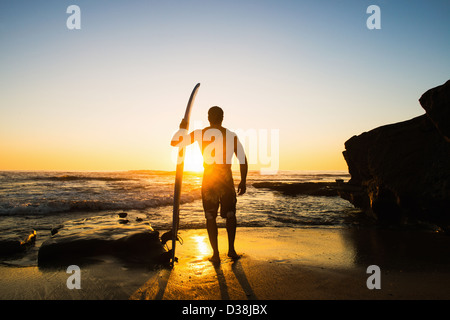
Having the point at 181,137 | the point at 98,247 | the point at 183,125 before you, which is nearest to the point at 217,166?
the point at 181,137

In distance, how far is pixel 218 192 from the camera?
4.03 m

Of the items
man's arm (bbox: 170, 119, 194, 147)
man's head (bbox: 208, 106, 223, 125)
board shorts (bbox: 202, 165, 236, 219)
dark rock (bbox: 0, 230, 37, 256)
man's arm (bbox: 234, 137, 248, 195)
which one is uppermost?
man's head (bbox: 208, 106, 223, 125)

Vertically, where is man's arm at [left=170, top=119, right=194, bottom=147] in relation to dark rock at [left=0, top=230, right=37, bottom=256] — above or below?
above

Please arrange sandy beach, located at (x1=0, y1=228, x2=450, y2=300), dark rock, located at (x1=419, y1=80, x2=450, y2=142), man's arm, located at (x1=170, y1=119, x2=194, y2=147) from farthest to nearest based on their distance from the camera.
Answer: dark rock, located at (x1=419, y1=80, x2=450, y2=142), man's arm, located at (x1=170, y1=119, x2=194, y2=147), sandy beach, located at (x1=0, y1=228, x2=450, y2=300)

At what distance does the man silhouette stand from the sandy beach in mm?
548

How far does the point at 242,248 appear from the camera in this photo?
477 cm

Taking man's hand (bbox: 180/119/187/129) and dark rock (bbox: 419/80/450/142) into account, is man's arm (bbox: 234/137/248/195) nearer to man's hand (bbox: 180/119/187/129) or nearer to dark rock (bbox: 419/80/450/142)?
man's hand (bbox: 180/119/187/129)

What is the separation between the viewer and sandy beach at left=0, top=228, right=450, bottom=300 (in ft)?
8.28

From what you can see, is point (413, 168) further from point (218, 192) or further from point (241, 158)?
point (218, 192)

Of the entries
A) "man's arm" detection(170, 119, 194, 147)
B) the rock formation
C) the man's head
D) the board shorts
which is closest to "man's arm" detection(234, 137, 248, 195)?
the board shorts
